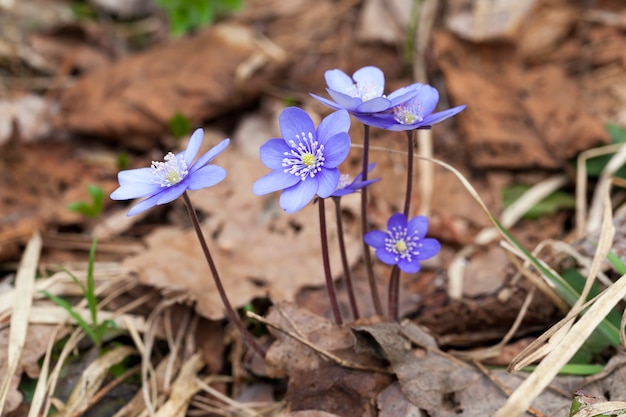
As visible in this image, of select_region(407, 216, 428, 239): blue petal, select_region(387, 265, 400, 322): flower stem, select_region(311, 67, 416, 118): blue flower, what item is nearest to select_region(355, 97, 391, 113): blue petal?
select_region(311, 67, 416, 118): blue flower

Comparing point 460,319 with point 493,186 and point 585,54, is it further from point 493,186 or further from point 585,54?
point 585,54

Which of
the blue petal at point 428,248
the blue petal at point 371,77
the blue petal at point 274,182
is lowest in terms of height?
the blue petal at point 428,248

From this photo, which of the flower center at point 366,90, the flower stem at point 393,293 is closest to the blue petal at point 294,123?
→ the flower center at point 366,90

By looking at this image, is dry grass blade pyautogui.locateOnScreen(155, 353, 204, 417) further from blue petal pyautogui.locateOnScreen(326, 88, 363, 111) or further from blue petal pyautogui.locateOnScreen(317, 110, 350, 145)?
blue petal pyautogui.locateOnScreen(326, 88, 363, 111)

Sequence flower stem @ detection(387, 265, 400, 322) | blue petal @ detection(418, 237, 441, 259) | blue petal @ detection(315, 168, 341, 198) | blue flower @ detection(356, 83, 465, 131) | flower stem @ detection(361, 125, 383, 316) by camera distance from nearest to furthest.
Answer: blue petal @ detection(315, 168, 341, 198)
blue flower @ detection(356, 83, 465, 131)
flower stem @ detection(361, 125, 383, 316)
blue petal @ detection(418, 237, 441, 259)
flower stem @ detection(387, 265, 400, 322)

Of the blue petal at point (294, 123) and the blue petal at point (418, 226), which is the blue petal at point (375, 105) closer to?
the blue petal at point (294, 123)

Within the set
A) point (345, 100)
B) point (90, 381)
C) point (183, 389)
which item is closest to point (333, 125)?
point (345, 100)
